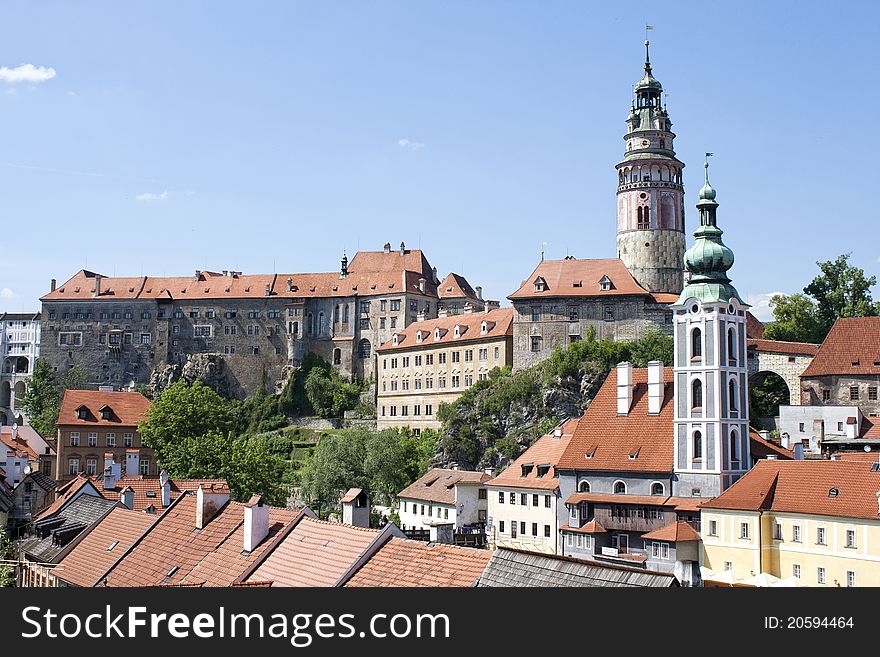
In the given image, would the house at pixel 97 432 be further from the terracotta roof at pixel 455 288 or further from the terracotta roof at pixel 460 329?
the terracotta roof at pixel 455 288

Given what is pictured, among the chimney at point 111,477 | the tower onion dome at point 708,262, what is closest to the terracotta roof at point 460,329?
the tower onion dome at point 708,262

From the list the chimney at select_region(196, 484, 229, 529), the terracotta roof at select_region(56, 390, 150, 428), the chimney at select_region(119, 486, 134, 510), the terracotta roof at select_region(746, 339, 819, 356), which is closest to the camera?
the chimney at select_region(196, 484, 229, 529)

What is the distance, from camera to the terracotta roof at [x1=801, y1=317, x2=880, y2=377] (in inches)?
2847

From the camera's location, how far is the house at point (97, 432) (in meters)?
70.8

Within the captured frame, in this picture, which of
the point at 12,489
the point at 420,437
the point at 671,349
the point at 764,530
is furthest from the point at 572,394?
the point at 12,489

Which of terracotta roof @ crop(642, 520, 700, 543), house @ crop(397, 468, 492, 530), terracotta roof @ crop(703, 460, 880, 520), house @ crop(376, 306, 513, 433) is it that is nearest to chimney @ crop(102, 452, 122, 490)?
house @ crop(397, 468, 492, 530)

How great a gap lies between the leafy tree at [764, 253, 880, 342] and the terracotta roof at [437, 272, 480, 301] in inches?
1444

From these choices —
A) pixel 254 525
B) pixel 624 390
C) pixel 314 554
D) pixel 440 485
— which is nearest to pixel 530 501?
pixel 624 390

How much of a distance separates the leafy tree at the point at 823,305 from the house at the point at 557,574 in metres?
71.8

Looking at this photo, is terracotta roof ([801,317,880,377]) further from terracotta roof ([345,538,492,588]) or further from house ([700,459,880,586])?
terracotta roof ([345,538,492,588])

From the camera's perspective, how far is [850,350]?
2891 inches
